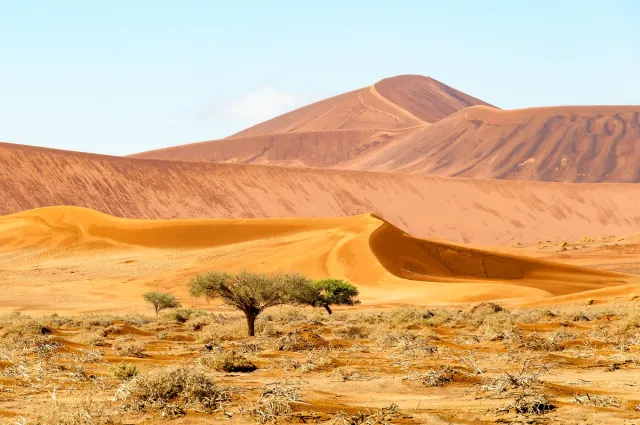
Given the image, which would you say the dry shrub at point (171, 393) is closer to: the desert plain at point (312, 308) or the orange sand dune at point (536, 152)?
the desert plain at point (312, 308)

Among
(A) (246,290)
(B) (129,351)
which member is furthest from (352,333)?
(B) (129,351)

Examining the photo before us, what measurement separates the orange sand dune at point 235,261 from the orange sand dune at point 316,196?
26.6m

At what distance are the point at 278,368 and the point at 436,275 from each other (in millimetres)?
37455

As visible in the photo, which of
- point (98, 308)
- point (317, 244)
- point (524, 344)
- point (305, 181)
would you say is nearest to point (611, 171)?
point (305, 181)

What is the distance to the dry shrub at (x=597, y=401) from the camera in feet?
34.9

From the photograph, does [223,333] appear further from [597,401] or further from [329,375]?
[597,401]

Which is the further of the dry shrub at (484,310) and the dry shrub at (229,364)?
the dry shrub at (484,310)

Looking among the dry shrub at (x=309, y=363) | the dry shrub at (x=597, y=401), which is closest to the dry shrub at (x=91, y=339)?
the dry shrub at (x=309, y=363)

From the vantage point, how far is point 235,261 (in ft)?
174

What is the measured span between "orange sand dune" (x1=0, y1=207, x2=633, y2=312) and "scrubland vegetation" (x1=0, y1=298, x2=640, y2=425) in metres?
18.7

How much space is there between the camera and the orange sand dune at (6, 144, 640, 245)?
95938 mm

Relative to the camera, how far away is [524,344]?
61.8 ft

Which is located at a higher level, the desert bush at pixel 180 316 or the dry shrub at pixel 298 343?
the dry shrub at pixel 298 343

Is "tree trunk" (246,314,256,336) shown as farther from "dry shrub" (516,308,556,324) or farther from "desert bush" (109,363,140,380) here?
"desert bush" (109,363,140,380)
